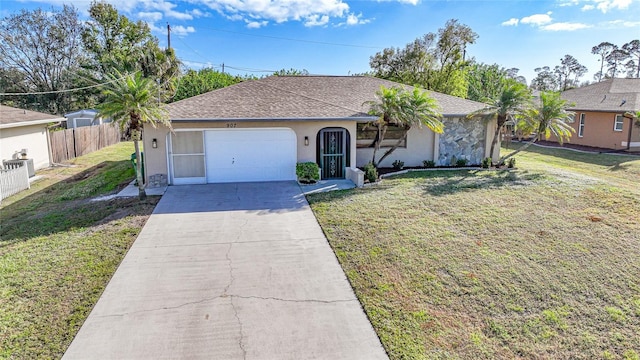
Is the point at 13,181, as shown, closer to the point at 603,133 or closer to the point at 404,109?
the point at 404,109

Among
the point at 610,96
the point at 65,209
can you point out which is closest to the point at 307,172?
the point at 65,209

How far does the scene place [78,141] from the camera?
22.6m

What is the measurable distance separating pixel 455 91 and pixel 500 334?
983 inches

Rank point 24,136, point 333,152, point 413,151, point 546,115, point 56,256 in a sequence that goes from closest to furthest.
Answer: point 56,256 → point 333,152 → point 546,115 → point 413,151 → point 24,136

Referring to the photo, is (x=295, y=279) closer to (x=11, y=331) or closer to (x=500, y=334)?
(x=500, y=334)

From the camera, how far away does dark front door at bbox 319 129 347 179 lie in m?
14.3

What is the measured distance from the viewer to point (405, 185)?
13086 mm

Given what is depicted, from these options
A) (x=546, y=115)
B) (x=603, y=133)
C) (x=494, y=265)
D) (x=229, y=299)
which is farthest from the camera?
(x=603, y=133)

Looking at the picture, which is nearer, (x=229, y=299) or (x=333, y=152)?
(x=229, y=299)

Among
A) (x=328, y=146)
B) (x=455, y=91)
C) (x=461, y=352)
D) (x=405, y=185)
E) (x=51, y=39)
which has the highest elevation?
(x=51, y=39)

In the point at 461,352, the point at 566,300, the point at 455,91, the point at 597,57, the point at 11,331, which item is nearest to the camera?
the point at 461,352

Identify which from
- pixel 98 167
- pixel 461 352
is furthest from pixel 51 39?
pixel 461 352

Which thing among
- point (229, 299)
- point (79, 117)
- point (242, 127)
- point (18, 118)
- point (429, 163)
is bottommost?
point (229, 299)

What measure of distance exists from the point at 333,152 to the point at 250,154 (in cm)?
309
